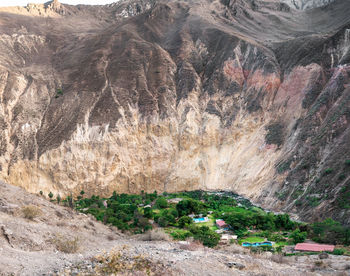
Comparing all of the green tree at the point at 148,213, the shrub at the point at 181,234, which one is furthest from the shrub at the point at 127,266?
the green tree at the point at 148,213

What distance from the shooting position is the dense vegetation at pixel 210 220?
67.4ft

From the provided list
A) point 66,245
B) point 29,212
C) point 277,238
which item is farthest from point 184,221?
point 66,245

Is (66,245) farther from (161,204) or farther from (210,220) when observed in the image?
(161,204)

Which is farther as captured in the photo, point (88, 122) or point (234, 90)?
point (234, 90)

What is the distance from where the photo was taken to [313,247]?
1881 cm

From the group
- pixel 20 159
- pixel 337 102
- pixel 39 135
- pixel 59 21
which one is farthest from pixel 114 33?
pixel 337 102

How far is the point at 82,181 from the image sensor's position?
3719 centimetres

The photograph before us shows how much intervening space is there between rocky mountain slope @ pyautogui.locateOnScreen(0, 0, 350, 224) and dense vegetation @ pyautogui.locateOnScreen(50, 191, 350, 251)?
2.16 meters

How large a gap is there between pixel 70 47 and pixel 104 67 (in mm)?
11942

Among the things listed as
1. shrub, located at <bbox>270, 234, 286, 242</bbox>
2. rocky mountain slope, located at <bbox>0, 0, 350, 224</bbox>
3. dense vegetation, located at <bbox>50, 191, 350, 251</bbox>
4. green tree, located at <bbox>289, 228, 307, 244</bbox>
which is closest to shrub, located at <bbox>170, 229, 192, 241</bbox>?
dense vegetation, located at <bbox>50, 191, 350, 251</bbox>

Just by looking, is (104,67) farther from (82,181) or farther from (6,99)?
(82,181)

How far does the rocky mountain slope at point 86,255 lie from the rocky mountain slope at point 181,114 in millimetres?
11682

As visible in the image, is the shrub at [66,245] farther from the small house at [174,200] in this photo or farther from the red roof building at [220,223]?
the small house at [174,200]

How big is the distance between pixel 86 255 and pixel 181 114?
33.7 metres
